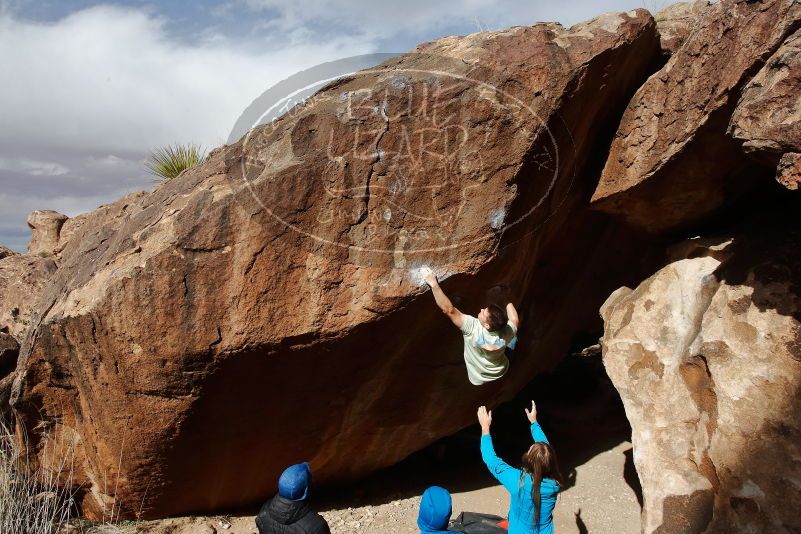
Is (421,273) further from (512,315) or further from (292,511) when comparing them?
(292,511)

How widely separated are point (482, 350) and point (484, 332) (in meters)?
0.14

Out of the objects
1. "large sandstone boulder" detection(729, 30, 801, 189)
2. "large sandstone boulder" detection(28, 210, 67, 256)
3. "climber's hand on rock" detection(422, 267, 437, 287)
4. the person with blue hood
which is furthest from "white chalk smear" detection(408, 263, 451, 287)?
"large sandstone boulder" detection(28, 210, 67, 256)

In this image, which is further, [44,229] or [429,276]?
[44,229]

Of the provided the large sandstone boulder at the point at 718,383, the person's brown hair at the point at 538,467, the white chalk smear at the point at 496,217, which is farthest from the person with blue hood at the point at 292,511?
the large sandstone boulder at the point at 718,383

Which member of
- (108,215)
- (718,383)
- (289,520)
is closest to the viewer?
(289,520)

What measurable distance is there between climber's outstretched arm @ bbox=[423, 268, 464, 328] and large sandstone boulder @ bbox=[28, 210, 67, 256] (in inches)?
259

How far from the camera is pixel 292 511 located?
3.02 metres

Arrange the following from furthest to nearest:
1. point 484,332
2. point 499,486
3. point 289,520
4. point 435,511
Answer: point 499,486
point 484,332
point 289,520
point 435,511

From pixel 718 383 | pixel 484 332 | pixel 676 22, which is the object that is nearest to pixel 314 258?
pixel 484 332

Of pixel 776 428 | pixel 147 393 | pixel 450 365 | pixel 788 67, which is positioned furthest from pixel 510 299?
pixel 147 393

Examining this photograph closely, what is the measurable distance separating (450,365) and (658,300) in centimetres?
157

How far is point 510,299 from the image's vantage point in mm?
4434

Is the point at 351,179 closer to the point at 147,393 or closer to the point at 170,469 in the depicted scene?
the point at 147,393

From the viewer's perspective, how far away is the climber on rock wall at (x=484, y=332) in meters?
3.81
